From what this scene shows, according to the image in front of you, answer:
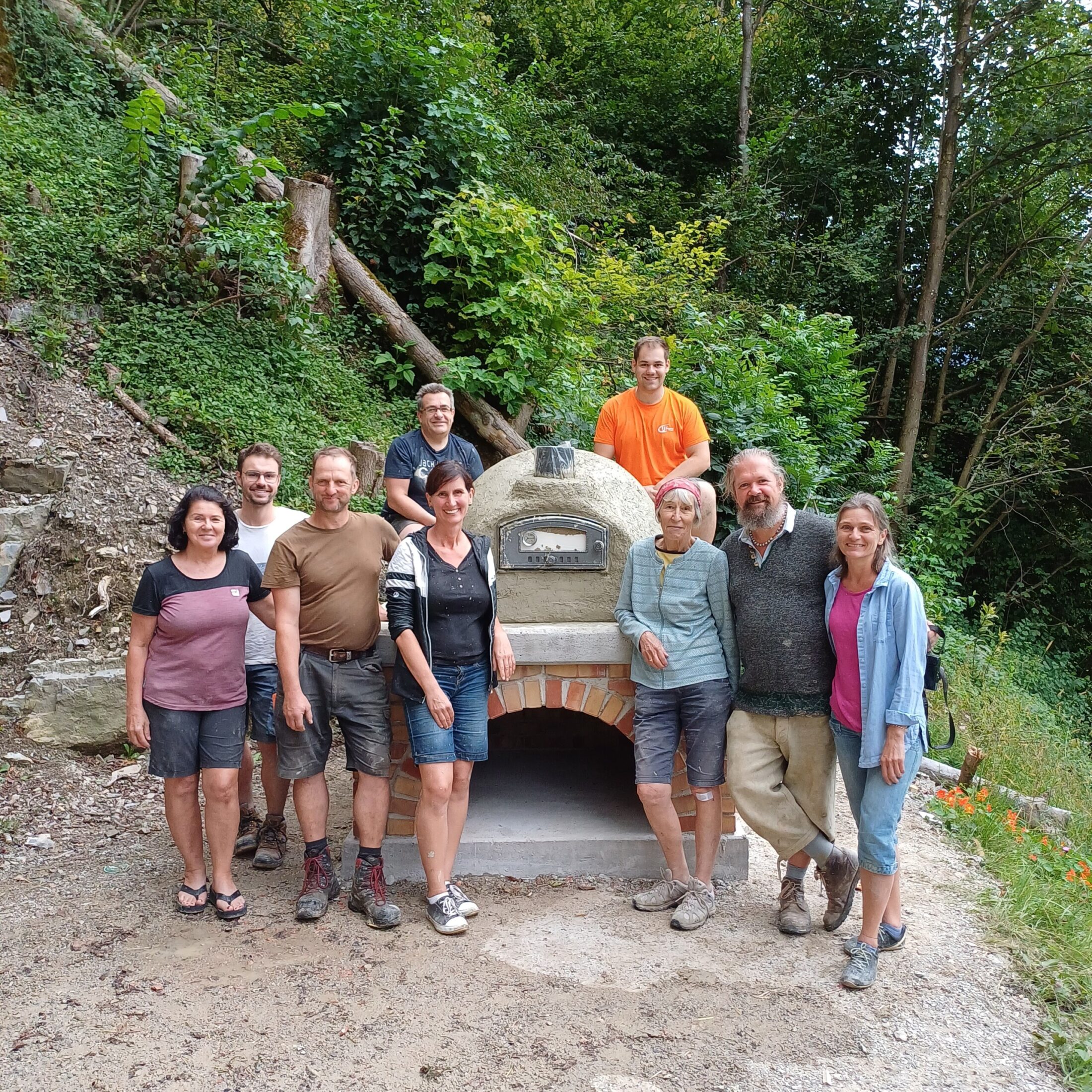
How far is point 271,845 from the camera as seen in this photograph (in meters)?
4.19

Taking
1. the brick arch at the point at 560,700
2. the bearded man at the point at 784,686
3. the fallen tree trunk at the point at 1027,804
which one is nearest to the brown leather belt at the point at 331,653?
the brick arch at the point at 560,700

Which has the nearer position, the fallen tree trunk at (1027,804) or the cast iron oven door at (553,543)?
the cast iron oven door at (553,543)

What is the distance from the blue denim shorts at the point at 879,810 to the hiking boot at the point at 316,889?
212 cm

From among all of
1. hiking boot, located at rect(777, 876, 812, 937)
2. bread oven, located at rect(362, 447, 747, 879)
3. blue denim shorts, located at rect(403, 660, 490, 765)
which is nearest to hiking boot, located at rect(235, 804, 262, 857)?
bread oven, located at rect(362, 447, 747, 879)

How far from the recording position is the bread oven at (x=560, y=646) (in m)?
4.06

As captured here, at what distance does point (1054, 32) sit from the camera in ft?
39.9

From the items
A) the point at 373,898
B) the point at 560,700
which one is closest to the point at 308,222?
the point at 560,700

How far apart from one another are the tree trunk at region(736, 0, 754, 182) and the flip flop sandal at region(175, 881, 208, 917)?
12892mm

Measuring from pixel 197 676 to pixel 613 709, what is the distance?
177 cm

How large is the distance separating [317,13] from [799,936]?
10011 millimetres

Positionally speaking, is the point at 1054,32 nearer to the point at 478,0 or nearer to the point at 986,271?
the point at 986,271

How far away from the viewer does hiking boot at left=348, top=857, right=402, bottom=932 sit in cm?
364

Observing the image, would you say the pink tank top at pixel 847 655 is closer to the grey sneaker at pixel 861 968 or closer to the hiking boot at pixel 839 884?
the hiking boot at pixel 839 884

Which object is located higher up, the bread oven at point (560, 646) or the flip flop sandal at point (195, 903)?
the bread oven at point (560, 646)
